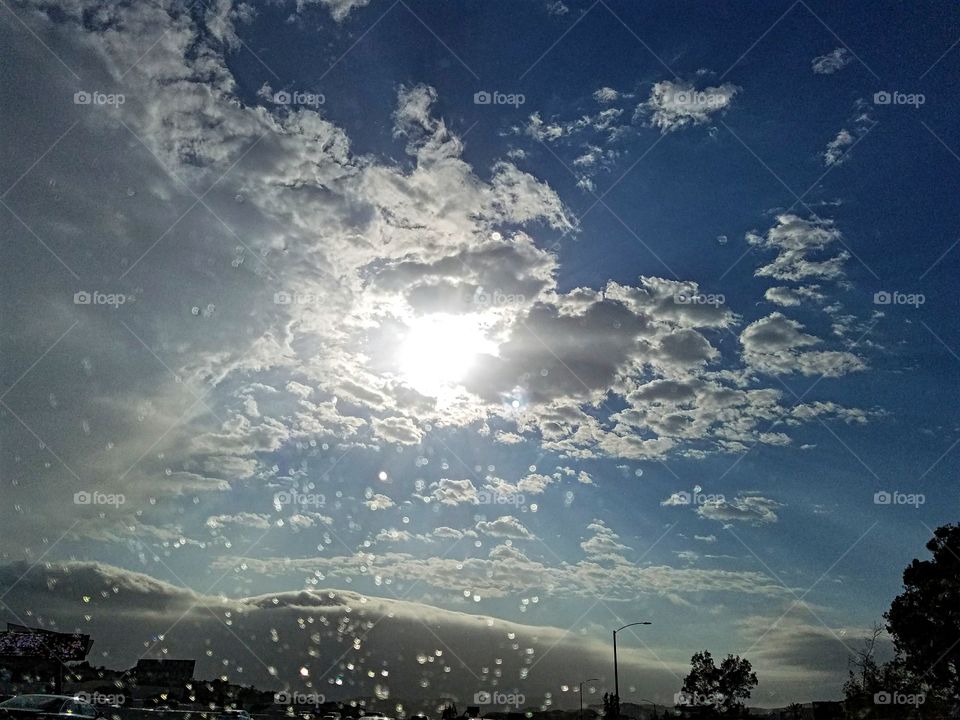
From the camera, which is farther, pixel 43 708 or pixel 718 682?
pixel 718 682

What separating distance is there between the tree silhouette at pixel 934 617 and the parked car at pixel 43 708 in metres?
46.2

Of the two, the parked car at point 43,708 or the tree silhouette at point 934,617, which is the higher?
the tree silhouette at point 934,617

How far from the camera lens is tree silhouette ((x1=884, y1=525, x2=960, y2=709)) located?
46938mm

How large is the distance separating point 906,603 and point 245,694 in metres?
90.0

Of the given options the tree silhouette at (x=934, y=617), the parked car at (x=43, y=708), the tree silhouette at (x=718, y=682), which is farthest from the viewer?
the tree silhouette at (x=718, y=682)

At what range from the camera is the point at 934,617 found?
49281 millimetres

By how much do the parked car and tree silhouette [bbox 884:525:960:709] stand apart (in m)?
46.2

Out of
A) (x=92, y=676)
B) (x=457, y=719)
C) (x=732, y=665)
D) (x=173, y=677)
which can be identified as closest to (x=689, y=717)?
(x=732, y=665)

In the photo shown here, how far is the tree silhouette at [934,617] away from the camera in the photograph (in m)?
46.9

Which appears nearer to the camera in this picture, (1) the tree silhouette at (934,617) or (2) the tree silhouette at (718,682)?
(1) the tree silhouette at (934,617)

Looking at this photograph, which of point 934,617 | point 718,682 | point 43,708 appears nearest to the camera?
point 43,708

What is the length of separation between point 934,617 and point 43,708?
5132 cm

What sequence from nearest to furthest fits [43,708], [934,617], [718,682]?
[43,708], [934,617], [718,682]

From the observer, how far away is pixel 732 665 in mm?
102875
